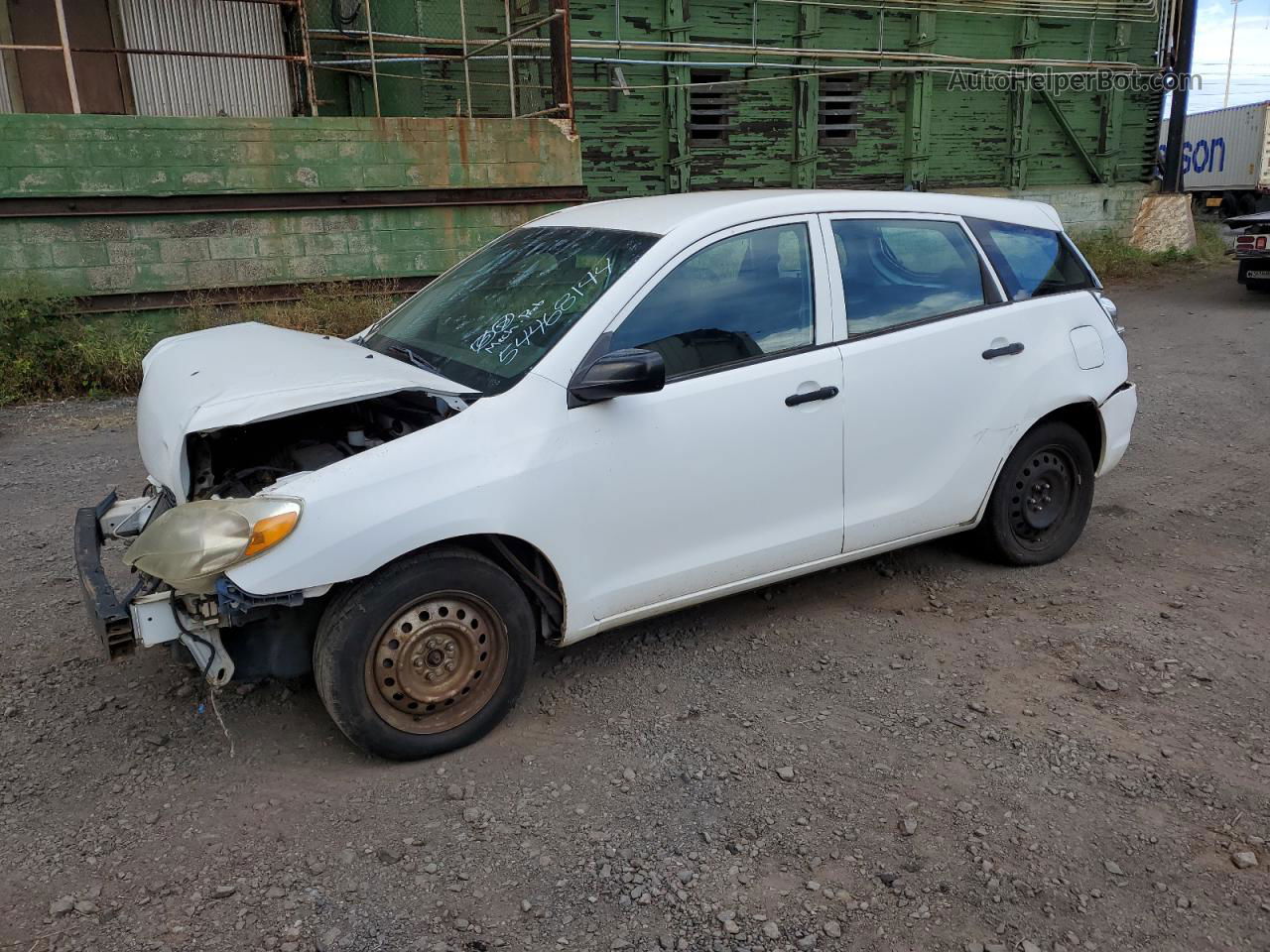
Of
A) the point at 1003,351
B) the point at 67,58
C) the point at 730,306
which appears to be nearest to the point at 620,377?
the point at 730,306

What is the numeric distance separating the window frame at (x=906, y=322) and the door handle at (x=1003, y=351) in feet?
0.58

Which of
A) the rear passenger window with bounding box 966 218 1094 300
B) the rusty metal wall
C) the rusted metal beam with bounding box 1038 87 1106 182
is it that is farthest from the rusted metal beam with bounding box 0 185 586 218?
the rusted metal beam with bounding box 1038 87 1106 182

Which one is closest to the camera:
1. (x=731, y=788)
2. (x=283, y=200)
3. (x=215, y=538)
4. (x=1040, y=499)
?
(x=215, y=538)

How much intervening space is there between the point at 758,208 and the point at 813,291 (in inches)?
14.7

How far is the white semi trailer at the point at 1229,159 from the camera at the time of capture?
24.7 meters

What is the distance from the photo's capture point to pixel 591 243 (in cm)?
396

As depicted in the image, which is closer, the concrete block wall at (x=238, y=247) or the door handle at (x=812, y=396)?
the door handle at (x=812, y=396)

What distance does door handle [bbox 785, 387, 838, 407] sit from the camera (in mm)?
3786

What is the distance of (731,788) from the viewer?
3.20 m

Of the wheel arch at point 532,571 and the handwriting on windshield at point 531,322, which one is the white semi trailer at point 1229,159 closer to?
the handwriting on windshield at point 531,322

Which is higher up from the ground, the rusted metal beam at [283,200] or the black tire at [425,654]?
the rusted metal beam at [283,200]

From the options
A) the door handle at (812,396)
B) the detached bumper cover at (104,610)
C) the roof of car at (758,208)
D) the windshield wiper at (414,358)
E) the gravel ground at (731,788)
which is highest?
the roof of car at (758,208)

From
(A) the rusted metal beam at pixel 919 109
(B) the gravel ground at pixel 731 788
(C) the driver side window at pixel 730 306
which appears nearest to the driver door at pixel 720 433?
(C) the driver side window at pixel 730 306

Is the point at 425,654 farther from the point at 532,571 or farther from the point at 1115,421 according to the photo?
the point at 1115,421
